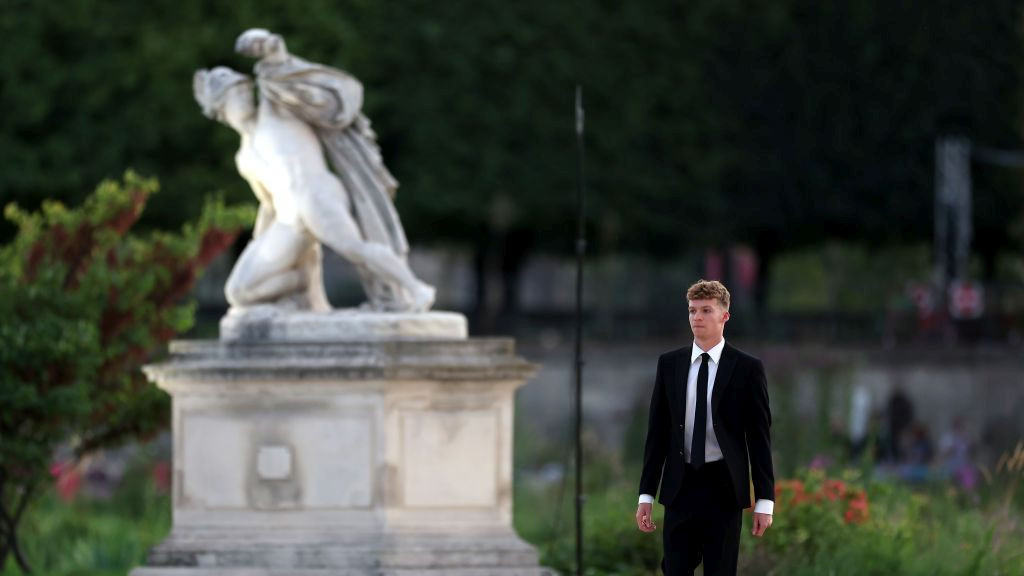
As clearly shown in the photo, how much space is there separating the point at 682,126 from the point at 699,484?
33469 mm

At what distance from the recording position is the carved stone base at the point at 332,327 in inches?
531

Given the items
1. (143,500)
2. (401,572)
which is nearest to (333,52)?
(143,500)

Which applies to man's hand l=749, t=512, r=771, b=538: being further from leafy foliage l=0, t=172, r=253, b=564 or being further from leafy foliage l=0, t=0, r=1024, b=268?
leafy foliage l=0, t=0, r=1024, b=268

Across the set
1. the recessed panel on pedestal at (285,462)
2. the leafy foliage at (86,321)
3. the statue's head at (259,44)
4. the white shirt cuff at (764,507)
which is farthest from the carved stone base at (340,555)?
the white shirt cuff at (764,507)

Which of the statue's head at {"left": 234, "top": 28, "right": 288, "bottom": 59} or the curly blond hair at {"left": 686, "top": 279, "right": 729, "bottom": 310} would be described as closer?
the curly blond hair at {"left": 686, "top": 279, "right": 729, "bottom": 310}

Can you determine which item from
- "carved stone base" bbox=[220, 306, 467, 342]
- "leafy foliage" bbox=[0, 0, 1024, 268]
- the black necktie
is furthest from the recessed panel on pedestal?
"leafy foliage" bbox=[0, 0, 1024, 268]

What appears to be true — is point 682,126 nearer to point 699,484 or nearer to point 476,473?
point 476,473

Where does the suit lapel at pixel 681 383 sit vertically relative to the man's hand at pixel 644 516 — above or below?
above

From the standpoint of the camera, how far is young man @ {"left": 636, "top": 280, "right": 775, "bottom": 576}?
9.56m

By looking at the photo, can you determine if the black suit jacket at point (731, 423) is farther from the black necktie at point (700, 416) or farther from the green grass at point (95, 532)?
the green grass at point (95, 532)

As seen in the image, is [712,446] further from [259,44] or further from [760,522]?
[259,44]

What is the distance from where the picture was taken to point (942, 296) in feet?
140

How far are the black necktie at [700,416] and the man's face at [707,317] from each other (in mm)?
105

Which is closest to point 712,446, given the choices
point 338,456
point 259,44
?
point 338,456
